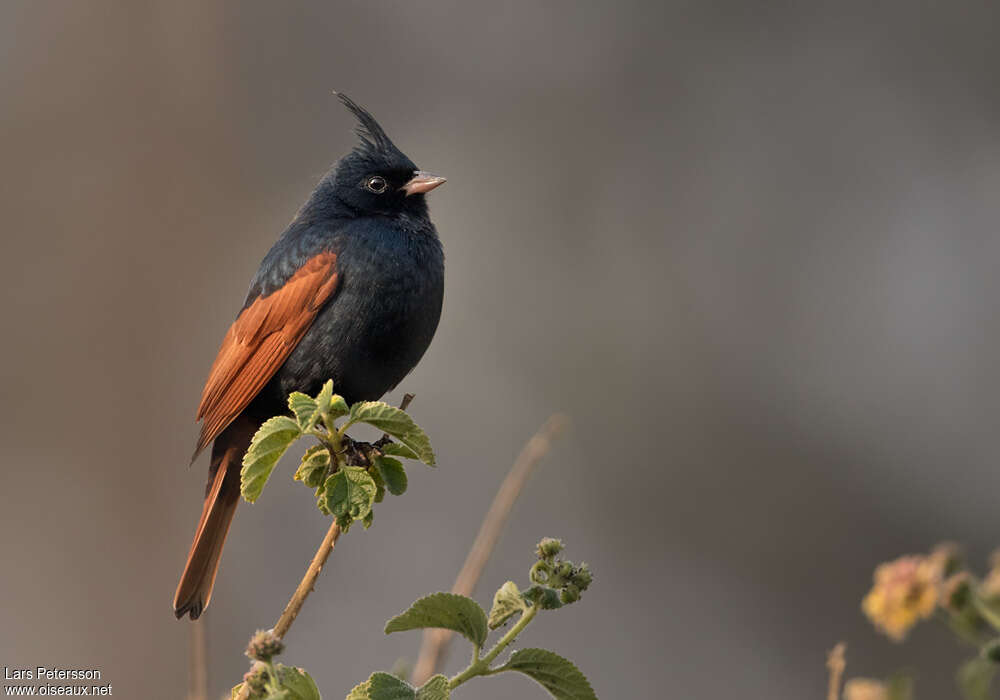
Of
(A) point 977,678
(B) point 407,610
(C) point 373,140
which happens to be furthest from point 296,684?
(C) point 373,140

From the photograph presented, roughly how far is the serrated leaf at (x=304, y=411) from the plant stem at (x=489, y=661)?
1.58 feet

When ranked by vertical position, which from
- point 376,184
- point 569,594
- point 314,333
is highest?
point 376,184

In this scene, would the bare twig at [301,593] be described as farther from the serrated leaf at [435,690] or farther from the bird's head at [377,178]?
the bird's head at [377,178]

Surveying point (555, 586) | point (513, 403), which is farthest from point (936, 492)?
point (555, 586)

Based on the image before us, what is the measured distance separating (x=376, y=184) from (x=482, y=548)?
2.29m

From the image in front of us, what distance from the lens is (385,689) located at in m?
1.42

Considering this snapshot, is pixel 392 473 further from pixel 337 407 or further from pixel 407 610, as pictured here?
pixel 407 610

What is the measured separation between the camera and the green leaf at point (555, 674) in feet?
4.90

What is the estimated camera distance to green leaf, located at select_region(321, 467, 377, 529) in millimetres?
1794

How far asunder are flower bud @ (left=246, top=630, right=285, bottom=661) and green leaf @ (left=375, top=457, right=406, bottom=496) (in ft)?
2.04

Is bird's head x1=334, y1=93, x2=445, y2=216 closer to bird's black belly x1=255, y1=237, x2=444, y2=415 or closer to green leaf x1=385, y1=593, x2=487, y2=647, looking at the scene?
bird's black belly x1=255, y1=237, x2=444, y2=415

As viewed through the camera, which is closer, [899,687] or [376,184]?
[899,687]

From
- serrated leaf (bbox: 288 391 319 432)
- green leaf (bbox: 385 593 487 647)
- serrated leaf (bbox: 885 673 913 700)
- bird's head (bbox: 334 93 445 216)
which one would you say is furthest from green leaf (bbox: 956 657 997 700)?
Answer: bird's head (bbox: 334 93 445 216)

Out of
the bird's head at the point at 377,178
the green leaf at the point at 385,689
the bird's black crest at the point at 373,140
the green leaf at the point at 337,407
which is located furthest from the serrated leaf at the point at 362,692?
the bird's black crest at the point at 373,140
